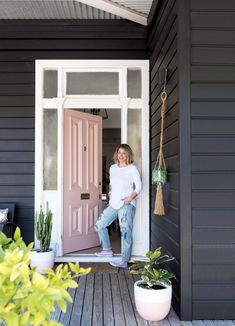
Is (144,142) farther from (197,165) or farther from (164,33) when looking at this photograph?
(197,165)

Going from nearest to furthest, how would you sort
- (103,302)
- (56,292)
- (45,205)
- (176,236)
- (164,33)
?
(56,292), (176,236), (103,302), (164,33), (45,205)

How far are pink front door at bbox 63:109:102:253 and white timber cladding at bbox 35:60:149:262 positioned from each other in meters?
0.10

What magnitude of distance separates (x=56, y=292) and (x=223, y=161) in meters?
2.01

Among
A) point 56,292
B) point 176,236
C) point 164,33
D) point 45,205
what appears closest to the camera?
point 56,292

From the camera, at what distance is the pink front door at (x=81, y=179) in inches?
173

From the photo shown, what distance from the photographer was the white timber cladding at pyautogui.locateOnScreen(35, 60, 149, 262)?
14.2ft

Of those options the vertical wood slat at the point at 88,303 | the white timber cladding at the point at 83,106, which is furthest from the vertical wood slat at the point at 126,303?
the white timber cladding at the point at 83,106

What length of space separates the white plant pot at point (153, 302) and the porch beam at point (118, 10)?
313cm

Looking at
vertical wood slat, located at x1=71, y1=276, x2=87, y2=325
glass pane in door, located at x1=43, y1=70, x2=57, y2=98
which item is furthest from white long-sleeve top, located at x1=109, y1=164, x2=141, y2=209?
glass pane in door, located at x1=43, y1=70, x2=57, y2=98

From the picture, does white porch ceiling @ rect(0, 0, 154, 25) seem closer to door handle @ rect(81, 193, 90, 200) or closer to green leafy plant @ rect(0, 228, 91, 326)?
door handle @ rect(81, 193, 90, 200)

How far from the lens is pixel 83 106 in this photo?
440 cm

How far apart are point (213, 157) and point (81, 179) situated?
2.33m

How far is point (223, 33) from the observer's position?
8.70ft

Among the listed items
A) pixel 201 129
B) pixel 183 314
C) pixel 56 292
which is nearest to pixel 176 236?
pixel 183 314
